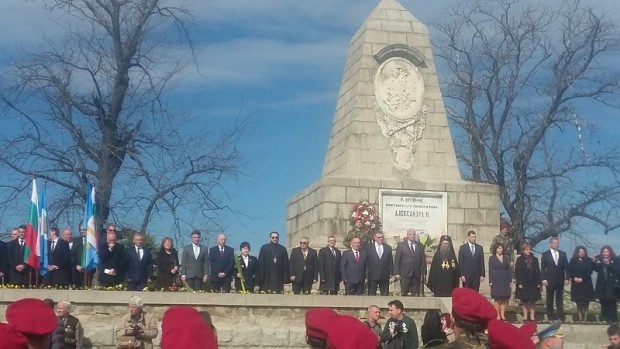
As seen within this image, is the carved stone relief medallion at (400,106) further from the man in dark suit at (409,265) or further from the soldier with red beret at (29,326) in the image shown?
the soldier with red beret at (29,326)

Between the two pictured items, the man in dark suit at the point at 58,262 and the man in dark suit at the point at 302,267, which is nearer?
the man in dark suit at the point at 58,262

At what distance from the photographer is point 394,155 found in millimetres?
21500

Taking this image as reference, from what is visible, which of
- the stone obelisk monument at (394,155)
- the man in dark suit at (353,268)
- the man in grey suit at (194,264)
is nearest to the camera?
the man in grey suit at (194,264)

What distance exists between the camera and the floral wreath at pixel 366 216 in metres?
19.6

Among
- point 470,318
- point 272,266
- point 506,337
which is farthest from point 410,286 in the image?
point 506,337

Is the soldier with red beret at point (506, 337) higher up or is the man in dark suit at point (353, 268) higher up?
the man in dark suit at point (353, 268)

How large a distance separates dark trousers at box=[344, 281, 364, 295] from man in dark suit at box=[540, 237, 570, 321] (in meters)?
3.11

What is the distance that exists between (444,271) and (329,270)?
1.98m

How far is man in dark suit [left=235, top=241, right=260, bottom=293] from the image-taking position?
16.5 m

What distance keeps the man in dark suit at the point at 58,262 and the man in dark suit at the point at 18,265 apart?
31 centimetres

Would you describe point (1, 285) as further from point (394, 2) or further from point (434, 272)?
point (394, 2)

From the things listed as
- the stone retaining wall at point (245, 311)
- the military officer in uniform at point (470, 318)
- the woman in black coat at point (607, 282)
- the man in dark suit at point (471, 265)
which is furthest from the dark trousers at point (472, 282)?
the military officer in uniform at point (470, 318)

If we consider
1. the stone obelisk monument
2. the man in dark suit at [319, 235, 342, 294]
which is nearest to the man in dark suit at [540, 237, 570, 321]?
the man in dark suit at [319, 235, 342, 294]

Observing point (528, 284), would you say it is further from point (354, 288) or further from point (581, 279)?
point (354, 288)
